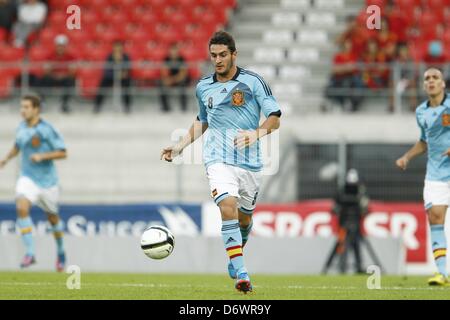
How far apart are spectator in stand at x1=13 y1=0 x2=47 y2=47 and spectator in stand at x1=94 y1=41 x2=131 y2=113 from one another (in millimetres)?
3804

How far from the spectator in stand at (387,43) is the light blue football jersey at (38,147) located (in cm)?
857

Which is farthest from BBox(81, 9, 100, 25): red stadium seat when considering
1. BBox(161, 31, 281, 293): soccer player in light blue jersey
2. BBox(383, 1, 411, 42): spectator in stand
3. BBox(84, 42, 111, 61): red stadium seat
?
BBox(161, 31, 281, 293): soccer player in light blue jersey

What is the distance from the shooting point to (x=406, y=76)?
24.0 metres

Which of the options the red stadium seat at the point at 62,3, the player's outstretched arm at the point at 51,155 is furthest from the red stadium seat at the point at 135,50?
the player's outstretched arm at the point at 51,155

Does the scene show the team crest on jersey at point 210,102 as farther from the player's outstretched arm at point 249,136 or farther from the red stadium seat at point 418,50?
the red stadium seat at point 418,50

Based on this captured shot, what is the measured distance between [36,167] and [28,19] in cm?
1094

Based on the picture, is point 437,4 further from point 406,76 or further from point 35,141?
point 35,141

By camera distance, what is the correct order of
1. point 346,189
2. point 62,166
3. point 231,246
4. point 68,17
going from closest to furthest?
point 231,246 → point 346,189 → point 62,166 → point 68,17

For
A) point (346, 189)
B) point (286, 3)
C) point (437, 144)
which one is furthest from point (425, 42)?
point (437, 144)

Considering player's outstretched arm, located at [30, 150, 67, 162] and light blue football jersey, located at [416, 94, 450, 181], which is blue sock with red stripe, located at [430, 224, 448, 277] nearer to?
light blue football jersey, located at [416, 94, 450, 181]

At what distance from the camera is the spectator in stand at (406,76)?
23281 mm

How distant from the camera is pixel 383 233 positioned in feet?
72.5
